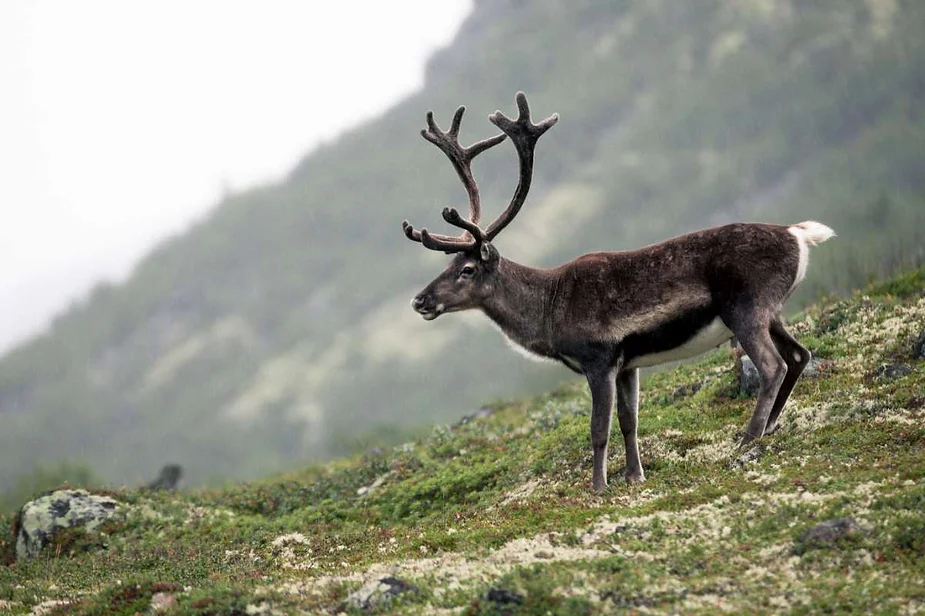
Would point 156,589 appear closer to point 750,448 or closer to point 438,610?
point 438,610

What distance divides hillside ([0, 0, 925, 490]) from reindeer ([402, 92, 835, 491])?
83415 mm

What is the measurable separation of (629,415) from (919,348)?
17.0ft

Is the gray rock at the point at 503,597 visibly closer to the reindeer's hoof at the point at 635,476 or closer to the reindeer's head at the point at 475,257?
the reindeer's hoof at the point at 635,476

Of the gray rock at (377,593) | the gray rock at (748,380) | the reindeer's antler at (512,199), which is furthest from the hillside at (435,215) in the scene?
the gray rock at (377,593)

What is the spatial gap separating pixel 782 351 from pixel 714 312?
1.59 m

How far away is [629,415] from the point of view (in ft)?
49.1

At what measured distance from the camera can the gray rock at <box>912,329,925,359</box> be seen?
51.7 ft

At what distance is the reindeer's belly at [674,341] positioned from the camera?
1404 cm

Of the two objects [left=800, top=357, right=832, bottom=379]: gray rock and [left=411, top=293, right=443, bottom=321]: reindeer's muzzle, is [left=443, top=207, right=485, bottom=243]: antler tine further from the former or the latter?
[left=800, top=357, right=832, bottom=379]: gray rock

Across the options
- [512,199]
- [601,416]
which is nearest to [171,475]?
[512,199]

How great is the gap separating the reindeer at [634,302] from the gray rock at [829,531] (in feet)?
12.7

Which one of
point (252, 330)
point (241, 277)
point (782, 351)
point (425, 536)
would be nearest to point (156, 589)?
point (425, 536)

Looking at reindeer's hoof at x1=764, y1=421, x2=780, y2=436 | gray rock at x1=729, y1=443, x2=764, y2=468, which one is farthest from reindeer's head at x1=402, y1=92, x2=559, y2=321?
reindeer's hoof at x1=764, y1=421, x2=780, y2=436

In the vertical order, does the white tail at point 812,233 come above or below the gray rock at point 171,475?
above
